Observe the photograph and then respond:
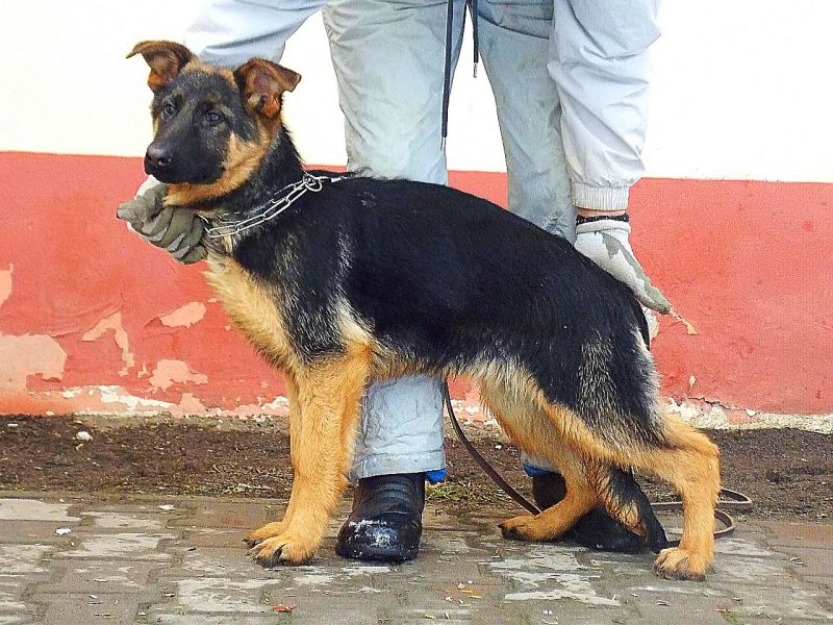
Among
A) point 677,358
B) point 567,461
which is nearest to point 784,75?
point 677,358

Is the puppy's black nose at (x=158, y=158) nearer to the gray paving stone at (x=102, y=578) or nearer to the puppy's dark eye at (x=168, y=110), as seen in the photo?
the puppy's dark eye at (x=168, y=110)

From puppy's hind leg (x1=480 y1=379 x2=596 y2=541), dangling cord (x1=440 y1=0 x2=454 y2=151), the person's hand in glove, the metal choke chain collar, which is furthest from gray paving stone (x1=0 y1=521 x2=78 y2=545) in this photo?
the person's hand in glove

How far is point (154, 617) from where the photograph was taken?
3549 millimetres

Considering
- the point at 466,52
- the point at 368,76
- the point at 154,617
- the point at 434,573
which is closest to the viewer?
the point at 154,617

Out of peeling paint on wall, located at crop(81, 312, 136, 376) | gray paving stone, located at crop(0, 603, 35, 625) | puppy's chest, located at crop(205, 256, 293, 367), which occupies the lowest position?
gray paving stone, located at crop(0, 603, 35, 625)

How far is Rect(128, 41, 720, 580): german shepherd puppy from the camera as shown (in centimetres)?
403

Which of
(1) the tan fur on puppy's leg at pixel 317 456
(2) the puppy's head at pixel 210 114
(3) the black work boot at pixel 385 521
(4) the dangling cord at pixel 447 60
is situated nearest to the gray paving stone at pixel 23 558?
(1) the tan fur on puppy's leg at pixel 317 456

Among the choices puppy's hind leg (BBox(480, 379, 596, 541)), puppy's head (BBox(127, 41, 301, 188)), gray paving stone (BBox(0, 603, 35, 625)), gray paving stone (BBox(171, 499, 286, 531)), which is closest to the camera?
gray paving stone (BBox(0, 603, 35, 625))

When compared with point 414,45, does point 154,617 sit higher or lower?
lower

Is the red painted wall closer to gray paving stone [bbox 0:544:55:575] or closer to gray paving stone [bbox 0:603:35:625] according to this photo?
gray paving stone [bbox 0:544:55:575]

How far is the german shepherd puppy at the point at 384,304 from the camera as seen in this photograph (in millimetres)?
4027

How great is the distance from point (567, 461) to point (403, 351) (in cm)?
79

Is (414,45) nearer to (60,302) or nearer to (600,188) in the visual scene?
(600,188)

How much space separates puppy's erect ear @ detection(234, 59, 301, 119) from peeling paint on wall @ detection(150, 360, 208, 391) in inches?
94.3
